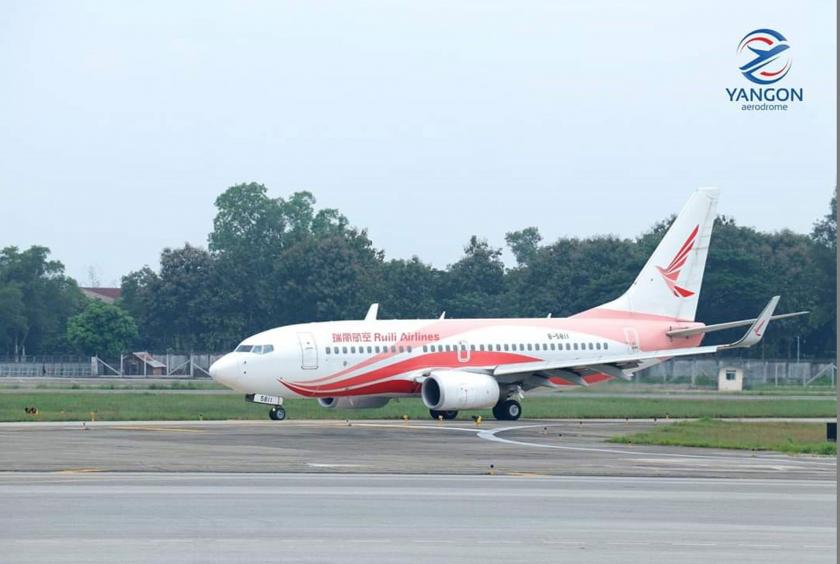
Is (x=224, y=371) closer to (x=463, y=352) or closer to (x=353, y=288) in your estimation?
(x=463, y=352)

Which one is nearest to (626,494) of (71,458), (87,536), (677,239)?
(87,536)

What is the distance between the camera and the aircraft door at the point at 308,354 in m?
48.4

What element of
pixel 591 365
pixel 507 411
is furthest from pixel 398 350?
pixel 591 365

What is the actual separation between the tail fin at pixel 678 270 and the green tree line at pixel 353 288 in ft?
135

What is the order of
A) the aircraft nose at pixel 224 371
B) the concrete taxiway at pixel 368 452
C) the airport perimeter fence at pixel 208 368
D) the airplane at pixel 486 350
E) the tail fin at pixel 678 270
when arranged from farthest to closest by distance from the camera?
the airport perimeter fence at pixel 208 368 → the tail fin at pixel 678 270 → the airplane at pixel 486 350 → the aircraft nose at pixel 224 371 → the concrete taxiway at pixel 368 452

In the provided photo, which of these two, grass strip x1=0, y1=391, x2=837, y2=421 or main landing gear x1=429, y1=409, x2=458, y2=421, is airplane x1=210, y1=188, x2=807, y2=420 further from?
grass strip x1=0, y1=391, x2=837, y2=421

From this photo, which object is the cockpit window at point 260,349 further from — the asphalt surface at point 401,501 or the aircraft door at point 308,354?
the asphalt surface at point 401,501

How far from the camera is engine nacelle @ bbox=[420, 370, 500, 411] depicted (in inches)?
1898

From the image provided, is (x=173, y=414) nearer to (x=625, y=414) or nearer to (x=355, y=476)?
(x=625, y=414)

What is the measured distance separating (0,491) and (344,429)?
806 inches

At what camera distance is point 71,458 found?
29.6 metres

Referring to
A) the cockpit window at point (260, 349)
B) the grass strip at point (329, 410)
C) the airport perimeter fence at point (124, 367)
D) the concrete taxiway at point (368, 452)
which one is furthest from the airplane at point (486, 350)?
the airport perimeter fence at point (124, 367)

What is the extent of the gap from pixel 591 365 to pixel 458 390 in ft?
16.0

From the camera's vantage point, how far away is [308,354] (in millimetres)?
48562
